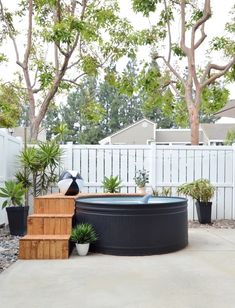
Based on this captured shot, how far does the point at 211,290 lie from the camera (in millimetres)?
3908

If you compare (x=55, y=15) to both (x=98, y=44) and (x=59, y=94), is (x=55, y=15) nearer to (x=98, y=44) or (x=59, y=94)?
(x=98, y=44)

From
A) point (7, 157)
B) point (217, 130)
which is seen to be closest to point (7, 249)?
point (7, 157)

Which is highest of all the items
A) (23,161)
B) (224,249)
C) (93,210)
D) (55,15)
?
(55,15)

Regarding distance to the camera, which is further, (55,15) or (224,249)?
(55,15)

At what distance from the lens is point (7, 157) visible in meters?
7.97

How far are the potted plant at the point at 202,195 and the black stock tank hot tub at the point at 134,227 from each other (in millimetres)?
2752

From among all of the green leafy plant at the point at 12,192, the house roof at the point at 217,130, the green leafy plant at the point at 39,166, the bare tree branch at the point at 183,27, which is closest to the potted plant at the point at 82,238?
the green leafy plant at the point at 12,192

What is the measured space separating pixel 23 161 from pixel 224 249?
14.3 feet

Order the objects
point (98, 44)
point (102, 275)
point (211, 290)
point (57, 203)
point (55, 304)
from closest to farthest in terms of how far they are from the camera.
Result: point (55, 304), point (211, 290), point (102, 275), point (57, 203), point (98, 44)

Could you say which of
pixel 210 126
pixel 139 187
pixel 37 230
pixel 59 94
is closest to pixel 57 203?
pixel 37 230

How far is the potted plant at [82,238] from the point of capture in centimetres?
570

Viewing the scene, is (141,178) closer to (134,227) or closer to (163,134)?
(134,227)

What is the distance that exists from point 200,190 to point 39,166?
11.4ft

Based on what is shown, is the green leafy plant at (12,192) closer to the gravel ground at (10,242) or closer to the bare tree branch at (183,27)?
the gravel ground at (10,242)
